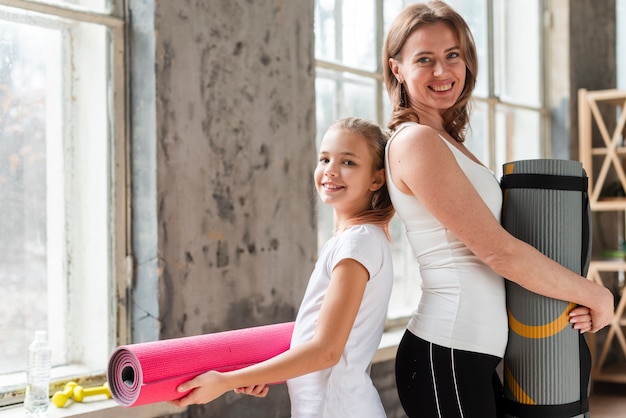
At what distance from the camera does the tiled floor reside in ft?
13.6

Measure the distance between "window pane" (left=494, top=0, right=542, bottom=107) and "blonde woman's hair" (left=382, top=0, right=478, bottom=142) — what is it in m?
3.01

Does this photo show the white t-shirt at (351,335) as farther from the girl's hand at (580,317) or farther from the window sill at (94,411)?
the window sill at (94,411)

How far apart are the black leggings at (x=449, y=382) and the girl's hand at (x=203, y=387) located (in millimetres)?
401

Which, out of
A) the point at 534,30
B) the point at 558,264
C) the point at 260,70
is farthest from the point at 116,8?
the point at 534,30

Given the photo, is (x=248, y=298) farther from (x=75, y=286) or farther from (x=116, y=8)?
(x=116, y=8)

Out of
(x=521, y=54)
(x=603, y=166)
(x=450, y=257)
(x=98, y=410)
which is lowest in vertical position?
(x=98, y=410)

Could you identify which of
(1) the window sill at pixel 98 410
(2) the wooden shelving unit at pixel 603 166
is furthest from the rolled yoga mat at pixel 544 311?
(2) the wooden shelving unit at pixel 603 166

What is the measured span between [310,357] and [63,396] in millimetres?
1066

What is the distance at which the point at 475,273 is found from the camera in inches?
60.8

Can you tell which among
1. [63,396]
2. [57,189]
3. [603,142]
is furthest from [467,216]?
[603,142]

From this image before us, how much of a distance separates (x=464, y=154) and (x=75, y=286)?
4.57ft

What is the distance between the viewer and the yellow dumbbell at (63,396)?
2191 millimetres

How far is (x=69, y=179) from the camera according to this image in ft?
8.02

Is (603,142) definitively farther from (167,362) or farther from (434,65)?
(167,362)
